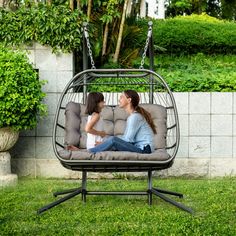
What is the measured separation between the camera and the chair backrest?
6.76 meters

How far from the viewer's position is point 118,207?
6.35 meters

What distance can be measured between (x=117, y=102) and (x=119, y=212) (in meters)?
2.39

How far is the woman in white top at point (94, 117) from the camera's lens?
22.1ft

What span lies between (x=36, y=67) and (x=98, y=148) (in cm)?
221

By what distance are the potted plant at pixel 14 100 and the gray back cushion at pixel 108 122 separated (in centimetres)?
72

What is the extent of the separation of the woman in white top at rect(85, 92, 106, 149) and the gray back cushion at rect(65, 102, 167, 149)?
0.71ft

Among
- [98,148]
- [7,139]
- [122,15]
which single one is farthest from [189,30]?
[98,148]

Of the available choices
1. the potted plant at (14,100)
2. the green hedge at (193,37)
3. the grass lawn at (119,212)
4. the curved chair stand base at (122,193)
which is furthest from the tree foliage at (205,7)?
the curved chair stand base at (122,193)

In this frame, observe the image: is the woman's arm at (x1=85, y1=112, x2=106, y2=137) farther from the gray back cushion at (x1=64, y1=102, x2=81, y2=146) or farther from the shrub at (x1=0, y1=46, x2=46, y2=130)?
the shrub at (x1=0, y1=46, x2=46, y2=130)

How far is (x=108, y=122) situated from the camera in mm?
7199

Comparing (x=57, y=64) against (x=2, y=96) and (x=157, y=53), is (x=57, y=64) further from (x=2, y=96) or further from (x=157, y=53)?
→ (x=157, y=53)

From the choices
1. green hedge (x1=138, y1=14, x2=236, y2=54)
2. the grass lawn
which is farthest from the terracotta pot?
green hedge (x1=138, y1=14, x2=236, y2=54)

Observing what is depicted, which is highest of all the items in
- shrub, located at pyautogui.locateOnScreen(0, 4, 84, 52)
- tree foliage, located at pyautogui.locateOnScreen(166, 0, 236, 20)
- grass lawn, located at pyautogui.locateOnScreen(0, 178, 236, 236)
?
tree foliage, located at pyautogui.locateOnScreen(166, 0, 236, 20)

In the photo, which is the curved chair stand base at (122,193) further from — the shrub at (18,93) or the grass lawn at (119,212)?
the shrub at (18,93)
